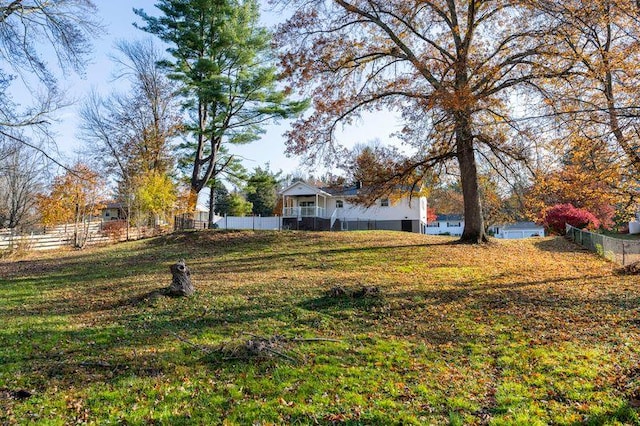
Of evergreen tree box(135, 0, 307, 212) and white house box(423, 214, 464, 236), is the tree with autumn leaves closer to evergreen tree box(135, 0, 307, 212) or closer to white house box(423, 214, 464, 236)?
evergreen tree box(135, 0, 307, 212)

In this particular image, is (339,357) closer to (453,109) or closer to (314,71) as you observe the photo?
(453,109)

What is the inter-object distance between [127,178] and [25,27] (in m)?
16.8

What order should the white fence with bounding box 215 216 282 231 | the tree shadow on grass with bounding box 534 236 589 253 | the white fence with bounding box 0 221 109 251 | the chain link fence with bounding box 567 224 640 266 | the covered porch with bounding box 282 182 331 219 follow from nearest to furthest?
the chain link fence with bounding box 567 224 640 266 → the tree shadow on grass with bounding box 534 236 589 253 → the white fence with bounding box 0 221 109 251 → the covered porch with bounding box 282 182 331 219 → the white fence with bounding box 215 216 282 231

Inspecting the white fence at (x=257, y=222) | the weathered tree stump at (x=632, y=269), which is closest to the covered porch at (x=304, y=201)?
the white fence at (x=257, y=222)

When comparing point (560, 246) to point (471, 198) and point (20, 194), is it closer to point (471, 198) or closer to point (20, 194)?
point (471, 198)

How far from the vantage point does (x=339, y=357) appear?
529 cm

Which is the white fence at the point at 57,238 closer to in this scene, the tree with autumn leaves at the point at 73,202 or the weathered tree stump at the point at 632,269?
the tree with autumn leaves at the point at 73,202

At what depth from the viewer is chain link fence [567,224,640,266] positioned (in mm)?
11758

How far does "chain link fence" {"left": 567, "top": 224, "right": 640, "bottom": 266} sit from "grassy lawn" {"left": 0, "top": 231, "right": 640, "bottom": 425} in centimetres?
72

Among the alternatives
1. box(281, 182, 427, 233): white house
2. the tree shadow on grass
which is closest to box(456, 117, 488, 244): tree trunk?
the tree shadow on grass

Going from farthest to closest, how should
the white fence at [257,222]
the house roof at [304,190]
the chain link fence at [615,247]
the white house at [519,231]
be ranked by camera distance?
the white house at [519,231]
the white fence at [257,222]
the house roof at [304,190]
the chain link fence at [615,247]

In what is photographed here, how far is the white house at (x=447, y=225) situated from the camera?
50.0m

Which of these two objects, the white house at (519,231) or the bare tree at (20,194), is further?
the white house at (519,231)

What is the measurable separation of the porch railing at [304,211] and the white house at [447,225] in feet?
62.9
